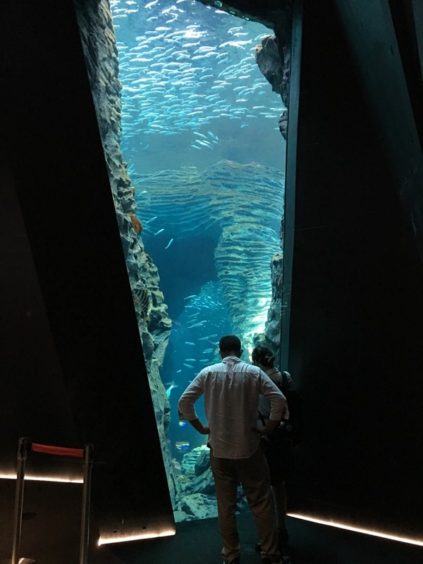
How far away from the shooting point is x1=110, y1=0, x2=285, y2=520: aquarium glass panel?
54.1 ft

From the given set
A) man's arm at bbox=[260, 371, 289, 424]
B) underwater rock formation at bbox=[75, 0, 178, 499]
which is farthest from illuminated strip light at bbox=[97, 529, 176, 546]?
underwater rock formation at bbox=[75, 0, 178, 499]

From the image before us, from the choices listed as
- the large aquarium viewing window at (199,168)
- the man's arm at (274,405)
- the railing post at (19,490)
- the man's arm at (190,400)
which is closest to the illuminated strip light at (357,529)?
the man's arm at (274,405)

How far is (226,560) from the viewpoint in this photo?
3178 millimetres

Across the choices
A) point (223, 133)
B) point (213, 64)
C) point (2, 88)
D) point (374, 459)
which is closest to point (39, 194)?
point (2, 88)

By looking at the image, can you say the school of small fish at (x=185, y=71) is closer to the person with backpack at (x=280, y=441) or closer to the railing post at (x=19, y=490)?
the person with backpack at (x=280, y=441)

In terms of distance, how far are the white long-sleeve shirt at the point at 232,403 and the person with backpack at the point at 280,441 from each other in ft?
1.81

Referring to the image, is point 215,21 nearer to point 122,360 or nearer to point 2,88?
point 2,88

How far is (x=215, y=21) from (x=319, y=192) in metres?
15.5

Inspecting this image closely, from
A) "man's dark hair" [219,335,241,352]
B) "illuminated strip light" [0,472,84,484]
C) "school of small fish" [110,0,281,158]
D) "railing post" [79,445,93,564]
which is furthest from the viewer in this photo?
"school of small fish" [110,0,281,158]

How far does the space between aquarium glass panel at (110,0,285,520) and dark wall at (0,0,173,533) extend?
32.9 feet

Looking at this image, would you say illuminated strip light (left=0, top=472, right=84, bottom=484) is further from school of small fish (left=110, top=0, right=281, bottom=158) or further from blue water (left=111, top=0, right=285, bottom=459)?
school of small fish (left=110, top=0, right=281, bottom=158)

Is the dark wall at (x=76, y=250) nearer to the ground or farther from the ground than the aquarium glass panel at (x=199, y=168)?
nearer to the ground

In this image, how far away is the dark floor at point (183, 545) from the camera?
3.62 metres

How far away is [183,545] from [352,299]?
294cm
